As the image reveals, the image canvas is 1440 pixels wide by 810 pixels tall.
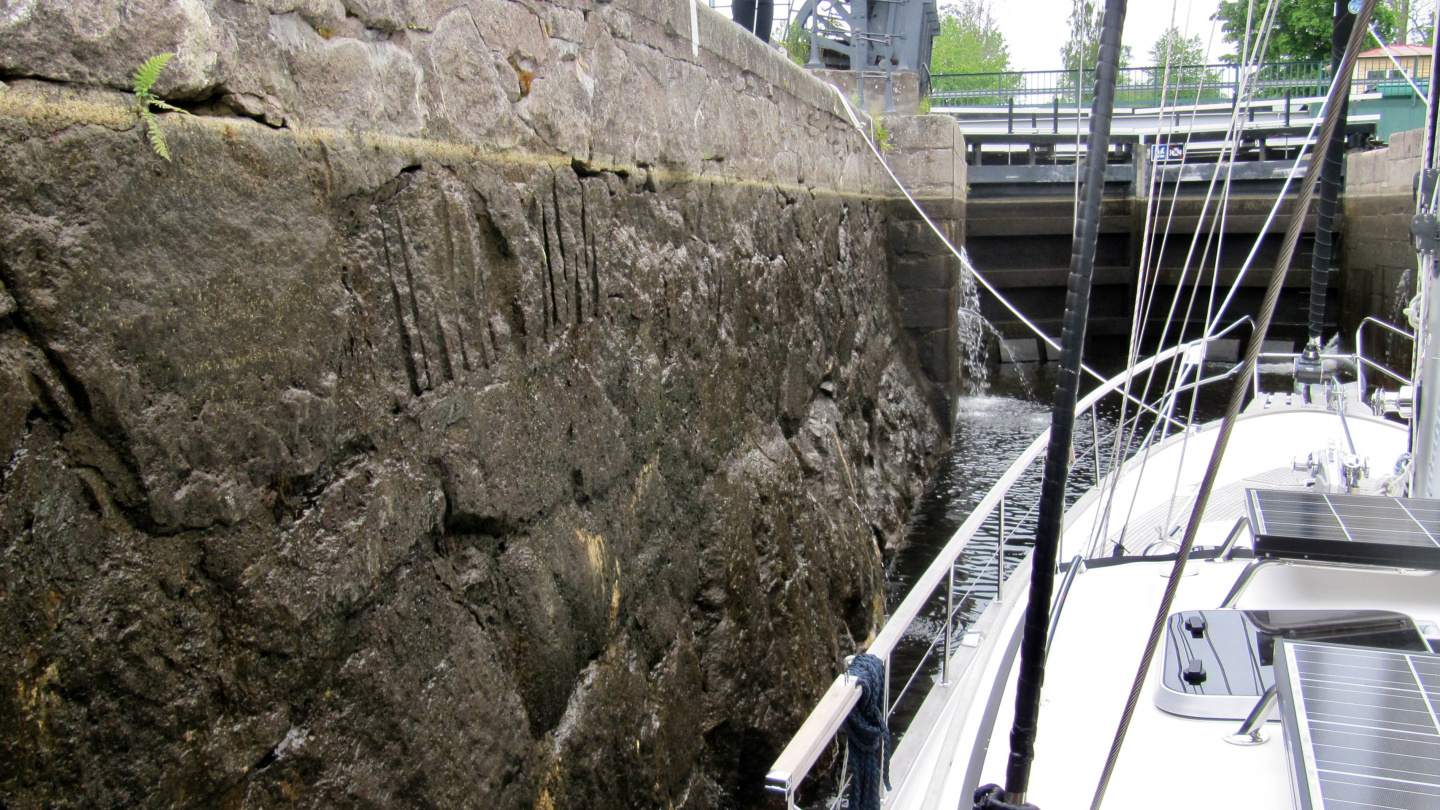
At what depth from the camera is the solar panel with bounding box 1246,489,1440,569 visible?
8.05ft

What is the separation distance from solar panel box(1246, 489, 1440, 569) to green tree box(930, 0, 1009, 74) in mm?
30347

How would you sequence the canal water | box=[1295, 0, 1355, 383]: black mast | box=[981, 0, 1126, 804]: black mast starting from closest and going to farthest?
box=[981, 0, 1126, 804]: black mast → box=[1295, 0, 1355, 383]: black mast → the canal water

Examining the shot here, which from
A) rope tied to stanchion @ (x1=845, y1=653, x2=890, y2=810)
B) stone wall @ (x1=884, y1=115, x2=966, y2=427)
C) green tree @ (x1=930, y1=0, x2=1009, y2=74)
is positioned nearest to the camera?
rope tied to stanchion @ (x1=845, y1=653, x2=890, y2=810)

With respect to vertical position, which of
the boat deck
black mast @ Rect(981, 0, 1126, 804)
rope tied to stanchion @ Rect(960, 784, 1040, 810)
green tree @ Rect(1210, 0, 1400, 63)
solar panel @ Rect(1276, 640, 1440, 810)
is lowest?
the boat deck

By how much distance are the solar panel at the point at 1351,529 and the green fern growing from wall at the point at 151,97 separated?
252 centimetres

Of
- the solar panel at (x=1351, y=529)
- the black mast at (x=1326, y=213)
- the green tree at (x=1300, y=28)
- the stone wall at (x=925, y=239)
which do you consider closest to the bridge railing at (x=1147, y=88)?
the green tree at (x=1300, y=28)

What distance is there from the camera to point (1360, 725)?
1.71 meters

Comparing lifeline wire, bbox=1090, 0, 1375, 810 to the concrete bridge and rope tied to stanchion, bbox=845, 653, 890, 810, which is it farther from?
the concrete bridge

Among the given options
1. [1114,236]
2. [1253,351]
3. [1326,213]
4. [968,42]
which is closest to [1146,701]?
[1253,351]

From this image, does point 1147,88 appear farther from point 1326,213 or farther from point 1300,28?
point 1326,213

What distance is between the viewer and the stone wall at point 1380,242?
34.6ft

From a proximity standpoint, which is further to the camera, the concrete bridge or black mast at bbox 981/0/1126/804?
the concrete bridge

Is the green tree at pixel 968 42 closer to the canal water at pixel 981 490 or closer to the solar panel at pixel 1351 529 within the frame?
the canal water at pixel 981 490

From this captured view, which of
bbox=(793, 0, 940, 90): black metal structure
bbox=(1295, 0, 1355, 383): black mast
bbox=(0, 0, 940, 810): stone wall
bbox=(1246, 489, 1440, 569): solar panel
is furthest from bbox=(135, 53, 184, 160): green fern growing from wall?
bbox=(793, 0, 940, 90): black metal structure
